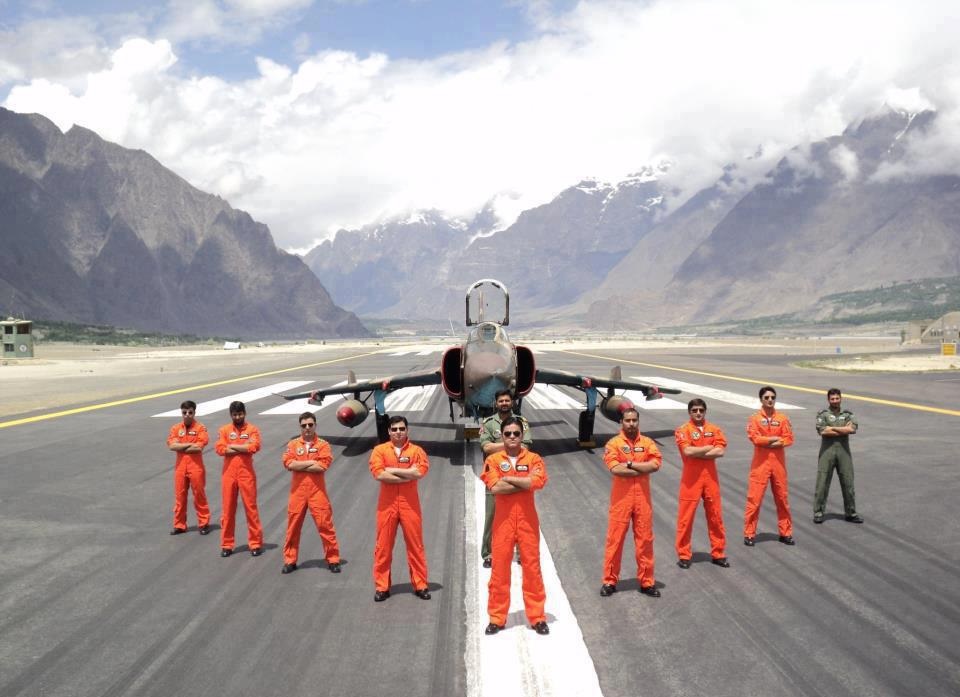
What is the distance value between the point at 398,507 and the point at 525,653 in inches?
80.7

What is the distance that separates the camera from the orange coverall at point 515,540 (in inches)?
271

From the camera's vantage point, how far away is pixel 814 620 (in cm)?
712

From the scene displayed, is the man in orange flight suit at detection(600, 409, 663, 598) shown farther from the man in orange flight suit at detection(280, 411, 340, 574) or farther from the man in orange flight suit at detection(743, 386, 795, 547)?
the man in orange flight suit at detection(280, 411, 340, 574)

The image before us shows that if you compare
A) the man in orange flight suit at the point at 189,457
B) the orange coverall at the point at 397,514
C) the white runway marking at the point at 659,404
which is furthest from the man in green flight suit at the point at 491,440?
the white runway marking at the point at 659,404

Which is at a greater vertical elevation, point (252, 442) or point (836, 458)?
point (252, 442)

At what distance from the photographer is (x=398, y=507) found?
768 centimetres

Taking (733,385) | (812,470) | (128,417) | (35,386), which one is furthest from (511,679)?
(35,386)

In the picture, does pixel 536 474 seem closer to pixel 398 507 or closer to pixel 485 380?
pixel 398 507

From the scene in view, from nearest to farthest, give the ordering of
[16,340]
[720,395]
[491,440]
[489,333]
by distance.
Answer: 1. [491,440]
2. [489,333]
3. [720,395]
4. [16,340]

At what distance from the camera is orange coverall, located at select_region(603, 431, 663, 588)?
7.71 m

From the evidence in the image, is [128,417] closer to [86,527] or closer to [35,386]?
[86,527]

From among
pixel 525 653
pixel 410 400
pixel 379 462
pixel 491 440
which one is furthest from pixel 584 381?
pixel 410 400

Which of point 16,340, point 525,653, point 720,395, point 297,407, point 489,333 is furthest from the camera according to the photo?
point 16,340

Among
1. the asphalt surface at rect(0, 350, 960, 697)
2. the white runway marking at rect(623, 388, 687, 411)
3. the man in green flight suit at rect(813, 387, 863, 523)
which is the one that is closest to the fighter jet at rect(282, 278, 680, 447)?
the asphalt surface at rect(0, 350, 960, 697)
